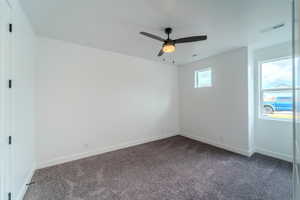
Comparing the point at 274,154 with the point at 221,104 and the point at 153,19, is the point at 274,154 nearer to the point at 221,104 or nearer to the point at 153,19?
the point at 221,104

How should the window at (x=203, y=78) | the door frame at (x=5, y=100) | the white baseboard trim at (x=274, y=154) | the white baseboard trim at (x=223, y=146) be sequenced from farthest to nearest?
the window at (x=203, y=78) → the white baseboard trim at (x=223, y=146) → the white baseboard trim at (x=274, y=154) → the door frame at (x=5, y=100)

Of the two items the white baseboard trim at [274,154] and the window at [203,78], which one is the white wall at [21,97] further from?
the white baseboard trim at [274,154]

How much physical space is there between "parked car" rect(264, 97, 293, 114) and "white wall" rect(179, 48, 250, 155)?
1.95 ft

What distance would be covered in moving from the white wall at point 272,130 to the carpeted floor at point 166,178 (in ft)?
0.89

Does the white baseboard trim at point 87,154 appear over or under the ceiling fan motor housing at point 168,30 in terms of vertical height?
under

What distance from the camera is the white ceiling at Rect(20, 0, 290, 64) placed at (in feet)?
5.97

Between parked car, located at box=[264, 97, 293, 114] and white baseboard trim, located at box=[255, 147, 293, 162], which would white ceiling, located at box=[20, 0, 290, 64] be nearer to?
parked car, located at box=[264, 97, 293, 114]

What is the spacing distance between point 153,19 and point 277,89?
10.9 feet

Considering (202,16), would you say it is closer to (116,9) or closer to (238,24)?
(238,24)

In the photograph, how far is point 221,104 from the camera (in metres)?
3.75

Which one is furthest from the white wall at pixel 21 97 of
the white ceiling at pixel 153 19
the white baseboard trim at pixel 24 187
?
the white ceiling at pixel 153 19

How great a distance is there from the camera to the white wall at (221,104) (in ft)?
10.8

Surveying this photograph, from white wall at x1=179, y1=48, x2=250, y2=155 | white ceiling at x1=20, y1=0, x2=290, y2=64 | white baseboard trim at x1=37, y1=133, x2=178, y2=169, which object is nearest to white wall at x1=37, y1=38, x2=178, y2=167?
white baseboard trim at x1=37, y1=133, x2=178, y2=169

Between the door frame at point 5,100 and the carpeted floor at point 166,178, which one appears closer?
the door frame at point 5,100
